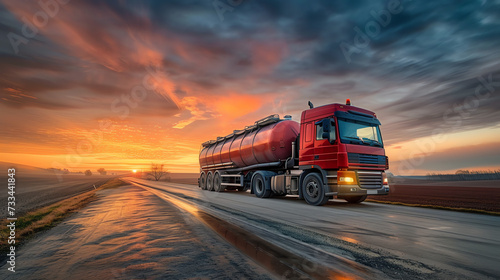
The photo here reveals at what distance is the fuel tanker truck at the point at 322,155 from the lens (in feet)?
31.0

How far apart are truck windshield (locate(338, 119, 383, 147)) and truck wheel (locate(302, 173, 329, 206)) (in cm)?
191

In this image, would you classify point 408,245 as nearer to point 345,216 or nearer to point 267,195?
point 345,216

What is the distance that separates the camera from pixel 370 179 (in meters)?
9.74

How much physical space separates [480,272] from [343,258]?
1580mm

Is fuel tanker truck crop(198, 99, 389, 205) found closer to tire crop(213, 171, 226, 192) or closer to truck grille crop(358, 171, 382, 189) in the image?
truck grille crop(358, 171, 382, 189)

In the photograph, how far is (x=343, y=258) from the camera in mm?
3635

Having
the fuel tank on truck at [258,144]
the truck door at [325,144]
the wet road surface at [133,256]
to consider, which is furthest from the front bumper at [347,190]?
the wet road surface at [133,256]

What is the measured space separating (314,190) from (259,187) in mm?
4740

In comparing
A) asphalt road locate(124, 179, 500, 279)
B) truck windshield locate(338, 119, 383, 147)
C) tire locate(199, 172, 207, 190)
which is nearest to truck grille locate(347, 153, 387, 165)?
truck windshield locate(338, 119, 383, 147)

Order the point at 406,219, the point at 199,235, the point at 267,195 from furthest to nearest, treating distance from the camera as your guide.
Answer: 1. the point at 267,195
2. the point at 406,219
3. the point at 199,235

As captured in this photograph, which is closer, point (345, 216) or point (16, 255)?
point (16, 255)

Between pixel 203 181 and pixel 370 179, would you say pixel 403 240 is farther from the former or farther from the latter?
pixel 203 181

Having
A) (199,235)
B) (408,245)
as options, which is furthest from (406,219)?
(199,235)

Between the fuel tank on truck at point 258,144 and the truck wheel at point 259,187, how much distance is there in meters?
0.96
